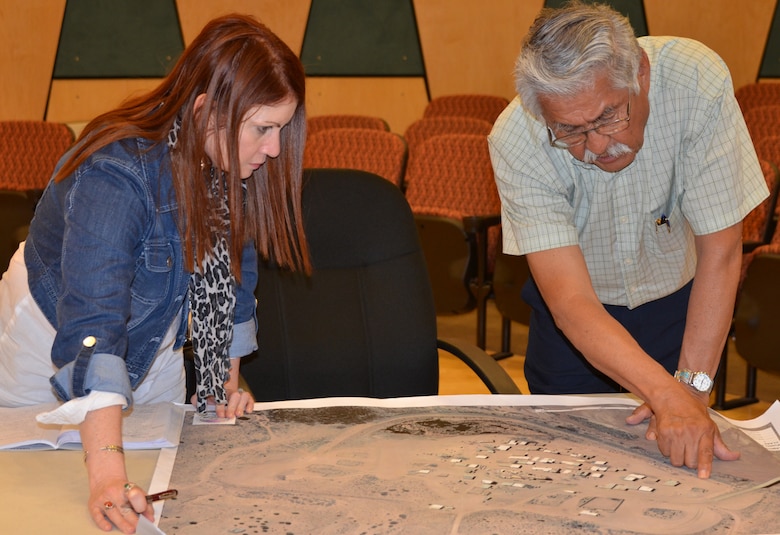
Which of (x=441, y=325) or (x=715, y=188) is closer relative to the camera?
(x=715, y=188)

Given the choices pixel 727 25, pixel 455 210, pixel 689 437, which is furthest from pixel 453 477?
pixel 727 25

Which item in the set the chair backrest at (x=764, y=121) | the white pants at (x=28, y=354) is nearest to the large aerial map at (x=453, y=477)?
the white pants at (x=28, y=354)

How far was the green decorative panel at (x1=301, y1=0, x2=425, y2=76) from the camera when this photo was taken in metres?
7.68

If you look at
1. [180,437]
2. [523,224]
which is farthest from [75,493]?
[523,224]

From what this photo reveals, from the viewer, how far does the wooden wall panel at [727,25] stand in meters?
7.27

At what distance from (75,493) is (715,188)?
1.23 meters

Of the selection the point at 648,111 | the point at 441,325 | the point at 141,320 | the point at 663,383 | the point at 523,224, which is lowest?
the point at 441,325

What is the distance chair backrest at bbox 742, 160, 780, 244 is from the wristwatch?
6.40 feet

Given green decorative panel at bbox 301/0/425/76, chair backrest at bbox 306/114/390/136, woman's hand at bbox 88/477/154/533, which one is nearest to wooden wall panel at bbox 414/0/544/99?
green decorative panel at bbox 301/0/425/76

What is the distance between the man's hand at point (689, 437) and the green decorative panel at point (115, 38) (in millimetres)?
6381

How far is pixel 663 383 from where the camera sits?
1.63m

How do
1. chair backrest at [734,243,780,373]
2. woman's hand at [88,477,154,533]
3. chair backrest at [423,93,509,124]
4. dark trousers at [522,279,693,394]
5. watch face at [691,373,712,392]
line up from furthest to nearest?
chair backrest at [423,93,509,124]
chair backrest at [734,243,780,373]
dark trousers at [522,279,693,394]
watch face at [691,373,712,392]
woman's hand at [88,477,154,533]

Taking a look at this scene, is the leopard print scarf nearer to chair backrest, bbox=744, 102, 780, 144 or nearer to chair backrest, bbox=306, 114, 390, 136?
chair backrest, bbox=744, 102, 780, 144

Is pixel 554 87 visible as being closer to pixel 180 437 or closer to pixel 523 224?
pixel 523 224
